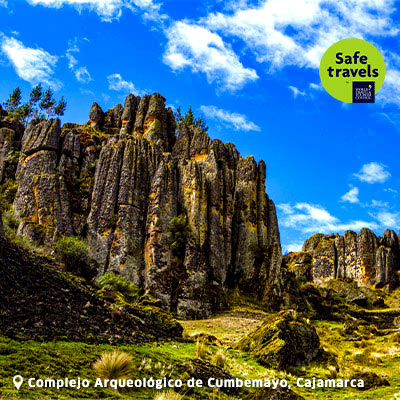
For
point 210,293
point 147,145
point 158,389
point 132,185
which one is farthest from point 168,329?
→ point 147,145

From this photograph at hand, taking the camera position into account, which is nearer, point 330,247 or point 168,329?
A: point 168,329

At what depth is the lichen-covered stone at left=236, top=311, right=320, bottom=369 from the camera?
70.0ft

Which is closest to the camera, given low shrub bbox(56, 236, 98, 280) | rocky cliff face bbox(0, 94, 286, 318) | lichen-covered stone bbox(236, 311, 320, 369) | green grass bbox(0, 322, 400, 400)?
green grass bbox(0, 322, 400, 400)

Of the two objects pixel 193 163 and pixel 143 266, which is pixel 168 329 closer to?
pixel 143 266

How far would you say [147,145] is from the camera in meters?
64.3

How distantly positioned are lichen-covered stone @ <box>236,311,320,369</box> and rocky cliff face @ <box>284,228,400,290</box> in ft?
213

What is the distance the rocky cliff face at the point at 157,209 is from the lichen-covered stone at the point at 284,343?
2422 cm

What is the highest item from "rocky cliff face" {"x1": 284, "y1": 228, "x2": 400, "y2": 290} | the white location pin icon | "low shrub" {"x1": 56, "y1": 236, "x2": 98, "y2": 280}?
"rocky cliff face" {"x1": 284, "y1": 228, "x2": 400, "y2": 290}

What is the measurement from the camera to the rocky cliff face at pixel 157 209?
51.5 m

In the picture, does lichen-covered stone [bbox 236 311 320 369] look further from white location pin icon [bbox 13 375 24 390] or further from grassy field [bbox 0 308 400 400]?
white location pin icon [bbox 13 375 24 390]

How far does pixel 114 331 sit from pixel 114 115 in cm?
7996

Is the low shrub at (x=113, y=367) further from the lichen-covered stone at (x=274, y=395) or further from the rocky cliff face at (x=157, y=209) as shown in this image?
the rocky cliff face at (x=157, y=209)

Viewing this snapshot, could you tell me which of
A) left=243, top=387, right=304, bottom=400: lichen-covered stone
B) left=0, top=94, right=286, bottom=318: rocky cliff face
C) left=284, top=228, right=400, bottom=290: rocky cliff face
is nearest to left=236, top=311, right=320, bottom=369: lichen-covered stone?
left=243, top=387, right=304, bottom=400: lichen-covered stone

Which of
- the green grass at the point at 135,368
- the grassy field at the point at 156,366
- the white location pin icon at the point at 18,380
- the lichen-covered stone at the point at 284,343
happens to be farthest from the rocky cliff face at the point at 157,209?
the white location pin icon at the point at 18,380
